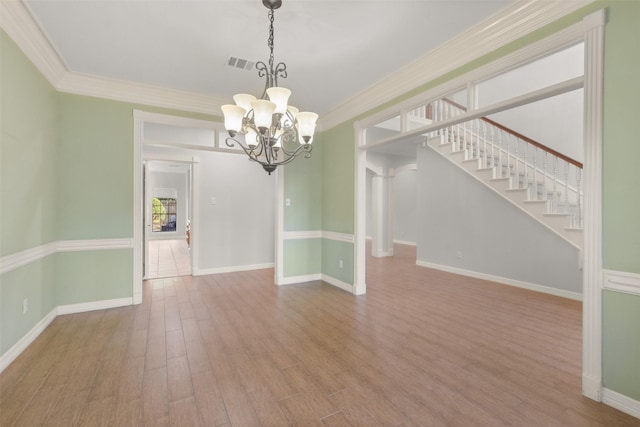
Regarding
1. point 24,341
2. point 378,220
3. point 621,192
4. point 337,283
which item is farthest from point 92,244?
point 378,220

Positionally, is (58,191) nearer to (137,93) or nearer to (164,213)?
(137,93)

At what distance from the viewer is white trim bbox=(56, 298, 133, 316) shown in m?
3.54

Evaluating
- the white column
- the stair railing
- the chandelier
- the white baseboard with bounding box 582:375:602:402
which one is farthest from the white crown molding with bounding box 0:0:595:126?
the white column

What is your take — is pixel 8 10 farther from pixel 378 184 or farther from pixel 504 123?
pixel 504 123

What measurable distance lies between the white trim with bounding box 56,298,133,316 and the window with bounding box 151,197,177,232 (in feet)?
32.9

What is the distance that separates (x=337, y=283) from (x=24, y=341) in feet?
12.2

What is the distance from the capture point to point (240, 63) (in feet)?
10.7

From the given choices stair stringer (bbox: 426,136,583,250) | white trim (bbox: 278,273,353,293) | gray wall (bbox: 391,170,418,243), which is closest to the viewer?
stair stringer (bbox: 426,136,583,250)

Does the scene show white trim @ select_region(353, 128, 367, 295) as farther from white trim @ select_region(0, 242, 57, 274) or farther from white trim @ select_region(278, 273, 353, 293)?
white trim @ select_region(0, 242, 57, 274)

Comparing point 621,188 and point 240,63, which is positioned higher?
point 240,63

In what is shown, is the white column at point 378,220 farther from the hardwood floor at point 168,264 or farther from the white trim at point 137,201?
the white trim at point 137,201

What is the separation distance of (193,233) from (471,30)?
5206mm

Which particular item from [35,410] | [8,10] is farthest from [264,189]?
[35,410]

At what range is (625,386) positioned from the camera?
6.07 ft
